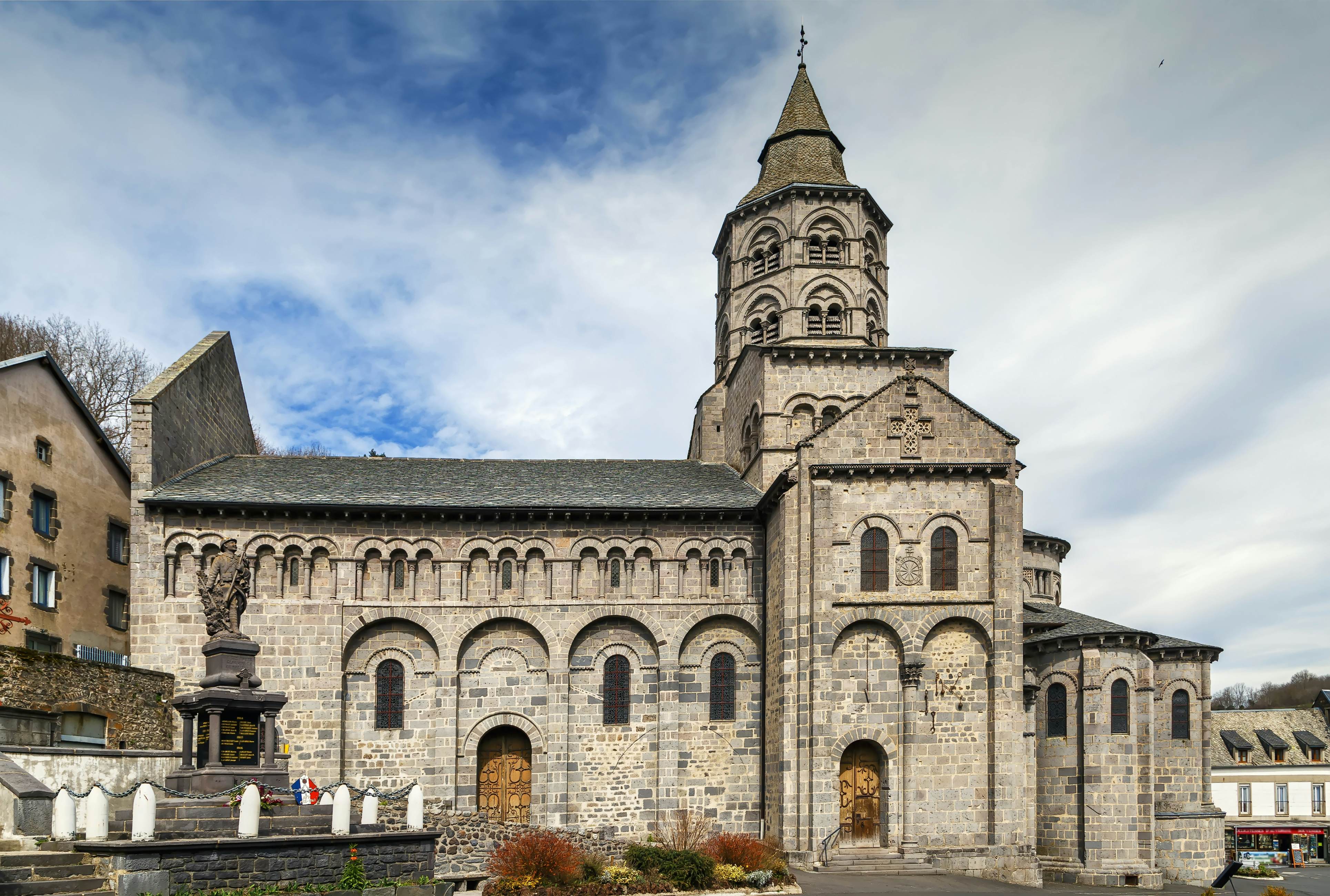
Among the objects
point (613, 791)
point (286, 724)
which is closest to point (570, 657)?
point (613, 791)

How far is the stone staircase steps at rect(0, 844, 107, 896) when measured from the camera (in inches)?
630

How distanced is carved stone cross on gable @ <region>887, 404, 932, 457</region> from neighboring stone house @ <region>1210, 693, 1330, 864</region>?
38.0 metres

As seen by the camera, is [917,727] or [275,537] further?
Result: [275,537]

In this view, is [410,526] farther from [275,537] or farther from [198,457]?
[198,457]

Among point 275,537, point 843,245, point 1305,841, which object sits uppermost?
point 843,245

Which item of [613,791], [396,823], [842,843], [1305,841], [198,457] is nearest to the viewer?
[396,823]

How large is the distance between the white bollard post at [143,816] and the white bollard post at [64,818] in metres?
1.39

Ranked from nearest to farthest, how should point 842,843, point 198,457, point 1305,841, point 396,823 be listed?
point 396,823, point 842,843, point 198,457, point 1305,841

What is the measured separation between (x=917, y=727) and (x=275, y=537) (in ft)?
64.1

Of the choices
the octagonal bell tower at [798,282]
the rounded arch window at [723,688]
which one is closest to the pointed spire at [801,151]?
the octagonal bell tower at [798,282]

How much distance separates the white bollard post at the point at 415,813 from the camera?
20.9m

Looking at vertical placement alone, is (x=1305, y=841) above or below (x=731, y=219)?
below

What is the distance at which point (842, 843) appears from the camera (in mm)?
27969

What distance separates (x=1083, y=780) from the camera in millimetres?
30734
